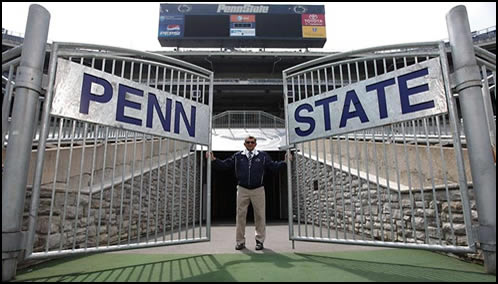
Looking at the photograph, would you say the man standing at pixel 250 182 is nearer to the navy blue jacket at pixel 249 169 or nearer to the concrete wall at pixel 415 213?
the navy blue jacket at pixel 249 169

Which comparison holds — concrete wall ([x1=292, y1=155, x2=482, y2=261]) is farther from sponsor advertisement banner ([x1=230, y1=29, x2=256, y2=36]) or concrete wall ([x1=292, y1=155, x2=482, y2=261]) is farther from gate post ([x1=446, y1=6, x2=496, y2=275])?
sponsor advertisement banner ([x1=230, y1=29, x2=256, y2=36])

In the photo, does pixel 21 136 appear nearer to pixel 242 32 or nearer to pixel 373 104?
pixel 373 104

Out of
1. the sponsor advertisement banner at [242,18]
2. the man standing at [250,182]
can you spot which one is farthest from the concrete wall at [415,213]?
the sponsor advertisement banner at [242,18]

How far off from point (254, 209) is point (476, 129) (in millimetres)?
2675

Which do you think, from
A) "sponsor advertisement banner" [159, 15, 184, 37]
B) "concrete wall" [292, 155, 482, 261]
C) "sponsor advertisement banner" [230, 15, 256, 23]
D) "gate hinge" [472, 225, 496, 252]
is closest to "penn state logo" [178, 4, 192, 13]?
"sponsor advertisement banner" [159, 15, 184, 37]

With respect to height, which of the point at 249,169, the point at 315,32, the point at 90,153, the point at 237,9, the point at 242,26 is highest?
the point at 237,9

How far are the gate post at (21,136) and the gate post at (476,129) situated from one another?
3820 mm

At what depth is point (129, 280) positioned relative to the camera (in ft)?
7.64

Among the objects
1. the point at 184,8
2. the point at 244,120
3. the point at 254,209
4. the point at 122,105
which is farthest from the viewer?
the point at 184,8

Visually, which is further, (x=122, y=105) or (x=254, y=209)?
(x=254, y=209)

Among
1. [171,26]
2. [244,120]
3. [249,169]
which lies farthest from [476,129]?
[171,26]

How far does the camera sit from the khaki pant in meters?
3.90

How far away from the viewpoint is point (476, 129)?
248cm

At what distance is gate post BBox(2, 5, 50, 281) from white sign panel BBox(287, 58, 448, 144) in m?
2.79
